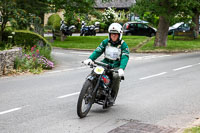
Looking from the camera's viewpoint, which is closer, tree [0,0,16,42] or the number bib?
the number bib

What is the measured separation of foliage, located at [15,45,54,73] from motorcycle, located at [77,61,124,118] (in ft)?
22.6

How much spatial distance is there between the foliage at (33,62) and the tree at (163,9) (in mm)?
10350

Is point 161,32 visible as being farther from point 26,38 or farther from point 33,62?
point 33,62

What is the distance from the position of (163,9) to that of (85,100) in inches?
702

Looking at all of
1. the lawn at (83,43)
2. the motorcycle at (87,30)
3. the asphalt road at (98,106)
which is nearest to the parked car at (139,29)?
the motorcycle at (87,30)

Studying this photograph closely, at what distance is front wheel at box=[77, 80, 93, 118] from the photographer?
7.10 metres

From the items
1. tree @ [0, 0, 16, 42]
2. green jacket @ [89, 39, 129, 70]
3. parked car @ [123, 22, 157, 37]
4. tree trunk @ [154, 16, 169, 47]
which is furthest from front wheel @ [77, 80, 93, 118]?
parked car @ [123, 22, 157, 37]

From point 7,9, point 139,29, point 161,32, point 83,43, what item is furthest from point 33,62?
point 139,29

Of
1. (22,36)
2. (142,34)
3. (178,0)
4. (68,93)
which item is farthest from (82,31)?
(68,93)

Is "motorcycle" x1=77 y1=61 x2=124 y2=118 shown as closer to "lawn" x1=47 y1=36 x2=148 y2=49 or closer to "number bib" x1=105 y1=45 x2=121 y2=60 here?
"number bib" x1=105 y1=45 x2=121 y2=60

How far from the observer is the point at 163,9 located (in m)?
24.2

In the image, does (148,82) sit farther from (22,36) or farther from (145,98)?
(22,36)

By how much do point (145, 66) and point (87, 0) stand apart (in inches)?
330

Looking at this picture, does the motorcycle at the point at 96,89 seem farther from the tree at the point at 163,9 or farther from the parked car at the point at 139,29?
the parked car at the point at 139,29
